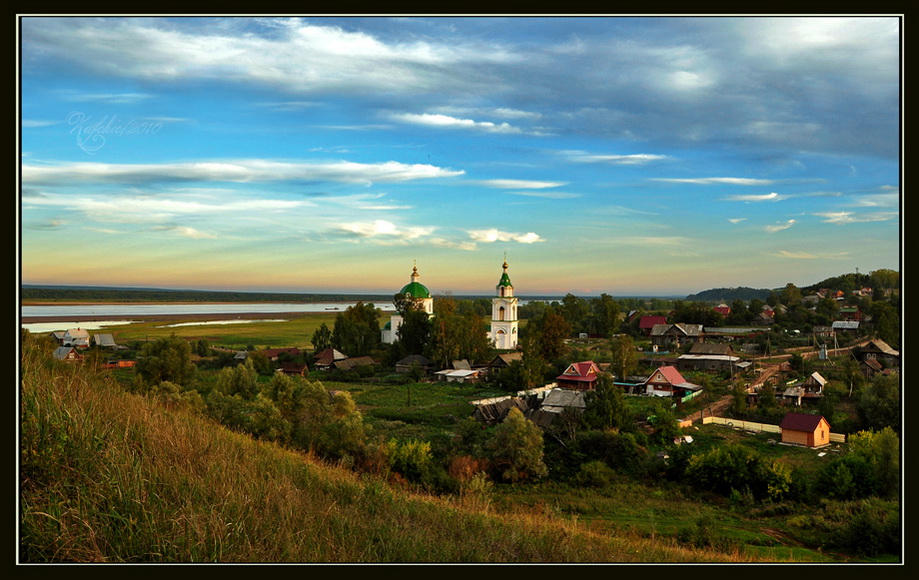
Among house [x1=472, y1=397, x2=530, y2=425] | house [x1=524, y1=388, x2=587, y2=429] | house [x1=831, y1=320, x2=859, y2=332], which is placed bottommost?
house [x1=472, y1=397, x2=530, y2=425]

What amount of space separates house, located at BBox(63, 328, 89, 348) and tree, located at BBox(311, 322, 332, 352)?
28.9 meters

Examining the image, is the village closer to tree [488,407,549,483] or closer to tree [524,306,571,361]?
tree [524,306,571,361]

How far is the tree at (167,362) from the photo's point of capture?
81.7 feet

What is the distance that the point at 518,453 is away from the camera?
18.4 metres

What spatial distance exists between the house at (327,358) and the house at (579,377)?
18.7m

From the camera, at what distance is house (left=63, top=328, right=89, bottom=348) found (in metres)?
16.7

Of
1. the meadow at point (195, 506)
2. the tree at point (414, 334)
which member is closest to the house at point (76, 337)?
the meadow at point (195, 506)

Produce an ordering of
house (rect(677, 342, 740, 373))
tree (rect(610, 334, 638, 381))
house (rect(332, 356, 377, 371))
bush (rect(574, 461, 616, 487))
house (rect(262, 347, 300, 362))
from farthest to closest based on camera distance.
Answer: house (rect(262, 347, 300, 362))
house (rect(332, 356, 377, 371))
house (rect(677, 342, 740, 373))
tree (rect(610, 334, 638, 381))
bush (rect(574, 461, 616, 487))

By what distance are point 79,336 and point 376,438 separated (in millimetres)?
10823

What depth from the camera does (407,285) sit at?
2295 inches

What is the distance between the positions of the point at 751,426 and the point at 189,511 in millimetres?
23801

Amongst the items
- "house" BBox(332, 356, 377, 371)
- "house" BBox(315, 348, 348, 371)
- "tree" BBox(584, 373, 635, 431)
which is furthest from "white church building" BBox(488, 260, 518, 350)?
"tree" BBox(584, 373, 635, 431)

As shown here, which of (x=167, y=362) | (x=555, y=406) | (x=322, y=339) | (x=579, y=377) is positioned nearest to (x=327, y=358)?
(x=322, y=339)
